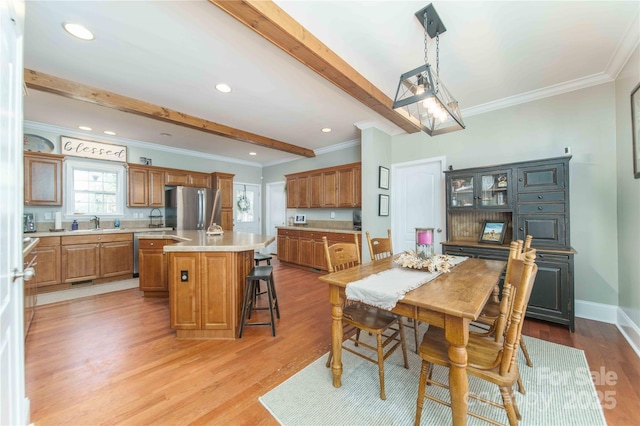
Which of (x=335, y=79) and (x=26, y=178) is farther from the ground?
(x=335, y=79)

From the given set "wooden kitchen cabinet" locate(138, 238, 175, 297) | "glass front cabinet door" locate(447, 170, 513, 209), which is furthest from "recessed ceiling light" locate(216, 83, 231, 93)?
"glass front cabinet door" locate(447, 170, 513, 209)

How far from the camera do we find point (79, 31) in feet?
6.76

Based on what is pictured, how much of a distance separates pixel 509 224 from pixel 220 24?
12.5 ft

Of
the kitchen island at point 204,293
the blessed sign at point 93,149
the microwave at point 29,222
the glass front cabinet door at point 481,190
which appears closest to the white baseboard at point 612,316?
the glass front cabinet door at point 481,190

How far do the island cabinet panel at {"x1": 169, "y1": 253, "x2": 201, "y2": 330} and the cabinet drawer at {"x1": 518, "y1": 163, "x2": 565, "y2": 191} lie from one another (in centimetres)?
371

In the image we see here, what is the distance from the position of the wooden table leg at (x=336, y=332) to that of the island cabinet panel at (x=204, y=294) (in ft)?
3.93

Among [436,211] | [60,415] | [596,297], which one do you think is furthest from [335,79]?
[596,297]

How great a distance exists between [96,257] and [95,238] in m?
0.32

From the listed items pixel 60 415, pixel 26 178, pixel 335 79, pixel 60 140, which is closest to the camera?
pixel 60 415

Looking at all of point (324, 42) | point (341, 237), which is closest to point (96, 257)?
point (341, 237)

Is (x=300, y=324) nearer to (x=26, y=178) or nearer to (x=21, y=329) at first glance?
(x=21, y=329)

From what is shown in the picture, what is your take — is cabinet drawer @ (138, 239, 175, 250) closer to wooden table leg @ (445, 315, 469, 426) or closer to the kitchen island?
the kitchen island

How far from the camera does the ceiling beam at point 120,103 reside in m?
2.66

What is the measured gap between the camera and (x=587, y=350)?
2193mm
